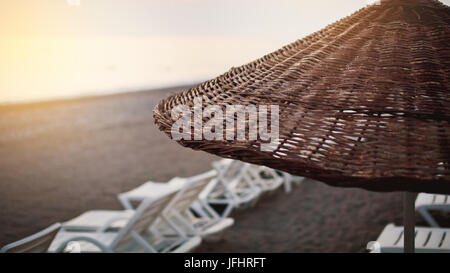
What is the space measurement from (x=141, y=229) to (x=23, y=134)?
11.6m

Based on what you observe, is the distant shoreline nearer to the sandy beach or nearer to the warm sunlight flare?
the warm sunlight flare

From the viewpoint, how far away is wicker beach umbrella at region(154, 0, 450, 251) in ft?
3.04

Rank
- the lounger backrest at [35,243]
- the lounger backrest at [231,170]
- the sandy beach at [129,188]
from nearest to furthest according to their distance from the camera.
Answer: the lounger backrest at [35,243], the sandy beach at [129,188], the lounger backrest at [231,170]

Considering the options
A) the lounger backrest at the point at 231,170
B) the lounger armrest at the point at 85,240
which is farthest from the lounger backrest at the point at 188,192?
the lounger backrest at the point at 231,170

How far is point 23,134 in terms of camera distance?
557 inches

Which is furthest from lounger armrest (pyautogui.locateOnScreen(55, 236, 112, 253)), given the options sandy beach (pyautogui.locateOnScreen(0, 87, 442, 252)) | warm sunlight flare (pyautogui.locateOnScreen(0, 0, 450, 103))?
warm sunlight flare (pyautogui.locateOnScreen(0, 0, 450, 103))

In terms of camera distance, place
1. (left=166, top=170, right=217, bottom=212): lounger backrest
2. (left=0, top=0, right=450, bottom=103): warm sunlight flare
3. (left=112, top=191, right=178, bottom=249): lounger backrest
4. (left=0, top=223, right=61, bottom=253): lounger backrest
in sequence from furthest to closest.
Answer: (left=0, top=0, right=450, bottom=103): warm sunlight flare → (left=166, top=170, right=217, bottom=212): lounger backrest → (left=112, top=191, right=178, bottom=249): lounger backrest → (left=0, top=223, right=61, bottom=253): lounger backrest

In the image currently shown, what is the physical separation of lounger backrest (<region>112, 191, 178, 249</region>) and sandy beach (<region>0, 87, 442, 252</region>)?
3.11 feet

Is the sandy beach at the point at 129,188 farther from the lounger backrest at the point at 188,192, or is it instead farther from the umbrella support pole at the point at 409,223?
the umbrella support pole at the point at 409,223

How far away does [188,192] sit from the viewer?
4.52 metres

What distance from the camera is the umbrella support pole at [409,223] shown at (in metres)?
1.81

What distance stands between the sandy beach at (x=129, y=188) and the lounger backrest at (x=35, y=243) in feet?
→ 4.58

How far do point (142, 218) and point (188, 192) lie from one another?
0.73 meters

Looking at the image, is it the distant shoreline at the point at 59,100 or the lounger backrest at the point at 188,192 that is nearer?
the lounger backrest at the point at 188,192
